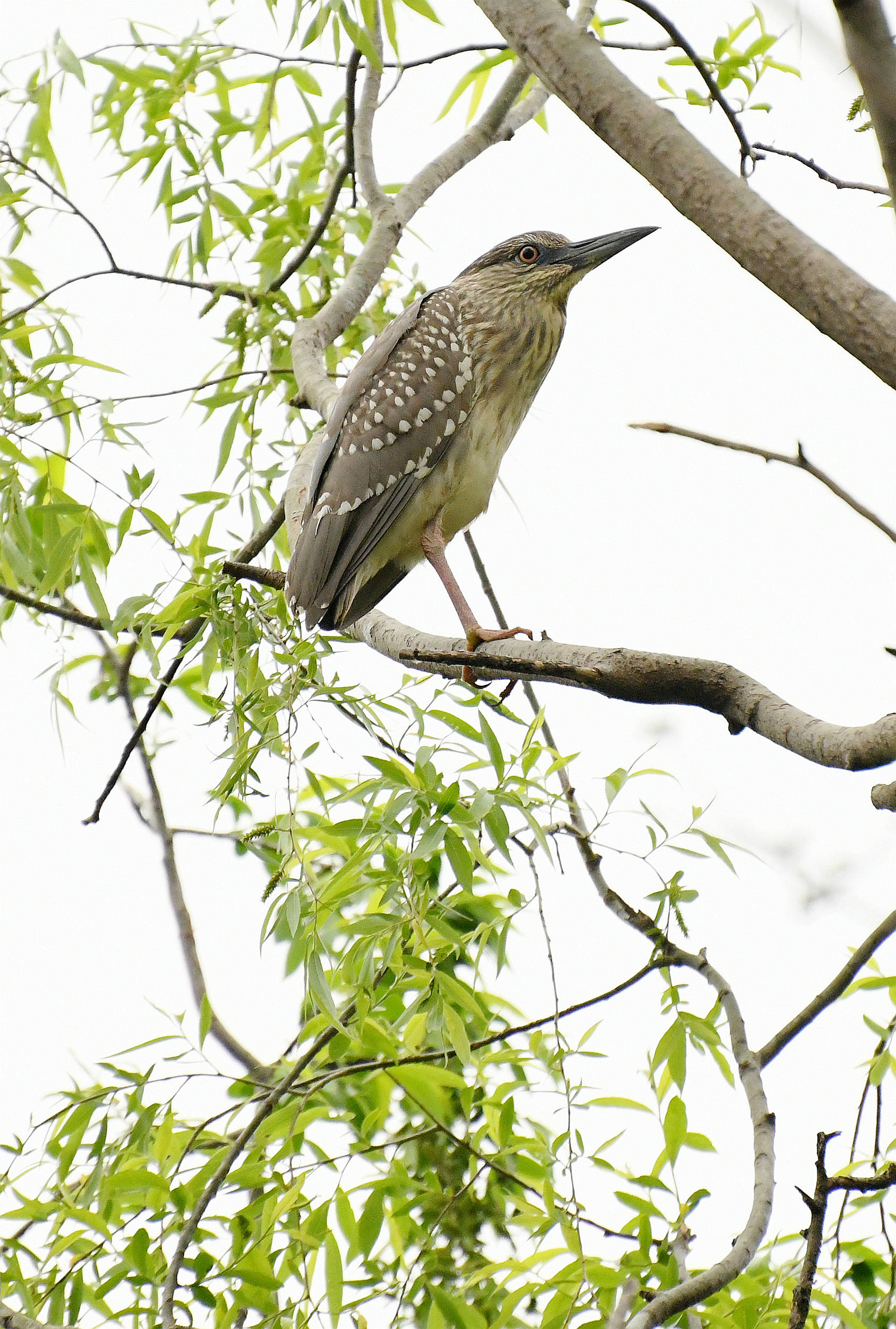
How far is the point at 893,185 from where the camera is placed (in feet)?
2.81

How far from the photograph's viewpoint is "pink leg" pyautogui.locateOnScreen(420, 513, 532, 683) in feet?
8.98

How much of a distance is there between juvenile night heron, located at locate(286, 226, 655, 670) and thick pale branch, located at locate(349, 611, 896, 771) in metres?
1.09

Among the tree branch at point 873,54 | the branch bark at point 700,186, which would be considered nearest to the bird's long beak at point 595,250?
the branch bark at point 700,186

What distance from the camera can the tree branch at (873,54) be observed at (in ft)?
2.55

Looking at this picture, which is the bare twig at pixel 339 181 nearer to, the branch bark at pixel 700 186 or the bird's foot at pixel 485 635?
the bird's foot at pixel 485 635

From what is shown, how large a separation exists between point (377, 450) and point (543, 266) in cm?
92

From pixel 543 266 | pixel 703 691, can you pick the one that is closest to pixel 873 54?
pixel 703 691

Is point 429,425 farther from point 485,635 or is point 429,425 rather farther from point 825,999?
point 825,999

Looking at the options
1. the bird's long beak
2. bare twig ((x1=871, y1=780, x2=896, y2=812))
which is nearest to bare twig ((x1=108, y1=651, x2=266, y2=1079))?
the bird's long beak

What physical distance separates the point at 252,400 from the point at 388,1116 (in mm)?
2035

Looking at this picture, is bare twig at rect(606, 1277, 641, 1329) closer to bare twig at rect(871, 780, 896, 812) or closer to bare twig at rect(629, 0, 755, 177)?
bare twig at rect(871, 780, 896, 812)

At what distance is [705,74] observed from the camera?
1.70m

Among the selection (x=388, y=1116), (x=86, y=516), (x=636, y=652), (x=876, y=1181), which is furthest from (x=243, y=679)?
(x=876, y=1181)

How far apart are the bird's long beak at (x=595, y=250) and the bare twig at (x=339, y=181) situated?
0.69 meters
